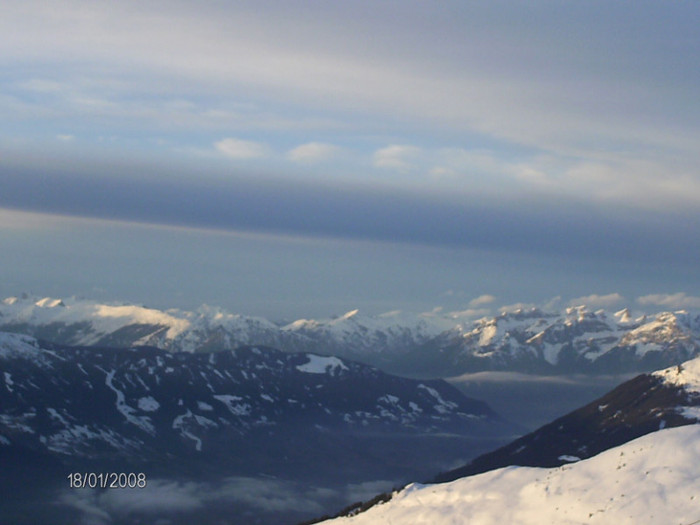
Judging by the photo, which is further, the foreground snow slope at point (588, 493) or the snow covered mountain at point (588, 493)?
A: the snow covered mountain at point (588, 493)

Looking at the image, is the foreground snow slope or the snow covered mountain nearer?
the foreground snow slope

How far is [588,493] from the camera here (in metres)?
95.9

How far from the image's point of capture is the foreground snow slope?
88.8 meters

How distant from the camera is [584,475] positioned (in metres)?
101

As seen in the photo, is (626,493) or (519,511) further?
(519,511)

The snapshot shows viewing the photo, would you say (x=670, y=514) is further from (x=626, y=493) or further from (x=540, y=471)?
(x=540, y=471)

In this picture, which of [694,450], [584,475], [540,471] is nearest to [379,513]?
[540,471]

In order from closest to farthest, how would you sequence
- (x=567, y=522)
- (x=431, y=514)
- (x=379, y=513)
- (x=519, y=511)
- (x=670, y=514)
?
(x=670, y=514) < (x=567, y=522) < (x=519, y=511) < (x=431, y=514) < (x=379, y=513)

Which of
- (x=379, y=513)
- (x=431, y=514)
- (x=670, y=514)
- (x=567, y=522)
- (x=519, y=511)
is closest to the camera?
(x=670, y=514)

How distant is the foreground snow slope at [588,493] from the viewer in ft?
291

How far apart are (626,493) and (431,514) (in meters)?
24.2

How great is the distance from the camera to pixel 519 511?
323 ft

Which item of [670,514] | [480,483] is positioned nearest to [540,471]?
[480,483]

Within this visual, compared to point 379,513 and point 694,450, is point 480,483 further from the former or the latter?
point 694,450
